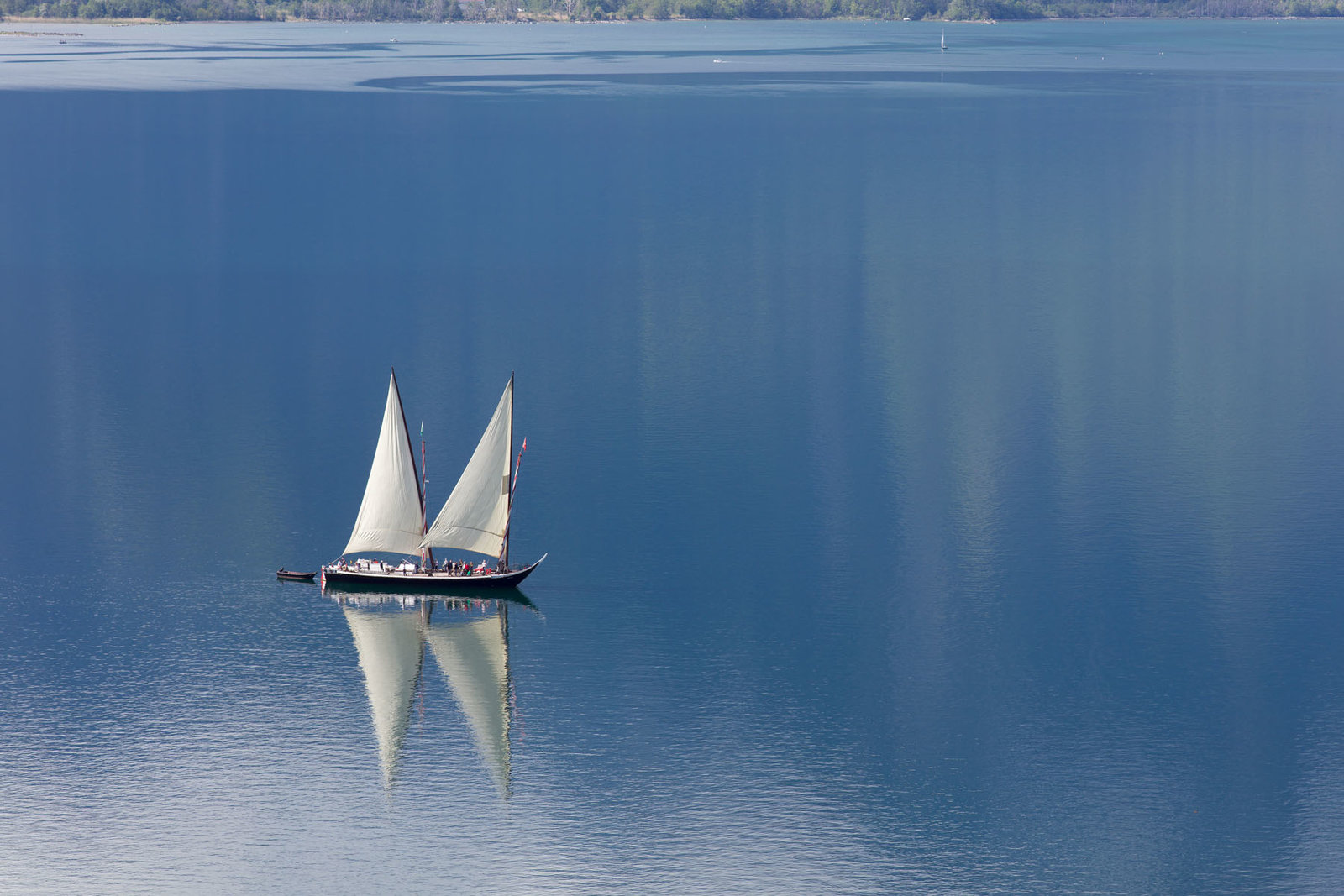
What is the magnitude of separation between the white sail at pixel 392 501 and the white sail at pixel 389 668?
9.70ft

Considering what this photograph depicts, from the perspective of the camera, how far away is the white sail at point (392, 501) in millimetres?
62750

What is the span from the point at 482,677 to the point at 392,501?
959 cm

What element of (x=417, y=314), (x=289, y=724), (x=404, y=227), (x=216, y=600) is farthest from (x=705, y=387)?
(x=404, y=227)

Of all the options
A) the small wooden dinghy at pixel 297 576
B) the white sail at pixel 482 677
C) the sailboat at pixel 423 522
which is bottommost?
the white sail at pixel 482 677

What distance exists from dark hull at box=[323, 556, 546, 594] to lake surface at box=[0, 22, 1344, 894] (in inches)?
38.9

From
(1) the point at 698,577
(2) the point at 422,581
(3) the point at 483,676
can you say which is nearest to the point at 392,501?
(2) the point at 422,581

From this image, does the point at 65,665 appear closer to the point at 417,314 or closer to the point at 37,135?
the point at 417,314

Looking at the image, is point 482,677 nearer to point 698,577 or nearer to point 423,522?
point 423,522

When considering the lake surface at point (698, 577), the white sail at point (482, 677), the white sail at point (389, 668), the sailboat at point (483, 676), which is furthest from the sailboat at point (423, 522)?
the white sail at point (482, 677)

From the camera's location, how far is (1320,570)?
6531cm

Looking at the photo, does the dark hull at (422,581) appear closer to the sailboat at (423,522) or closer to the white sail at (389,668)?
the sailboat at (423,522)

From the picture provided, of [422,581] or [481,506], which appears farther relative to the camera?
[481,506]

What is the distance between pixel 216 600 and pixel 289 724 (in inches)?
425

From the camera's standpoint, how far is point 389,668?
5747cm
